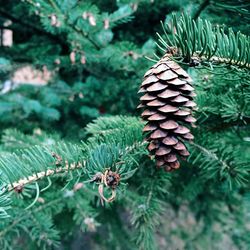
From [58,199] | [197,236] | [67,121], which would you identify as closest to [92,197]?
[58,199]

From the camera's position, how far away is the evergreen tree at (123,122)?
1.47ft

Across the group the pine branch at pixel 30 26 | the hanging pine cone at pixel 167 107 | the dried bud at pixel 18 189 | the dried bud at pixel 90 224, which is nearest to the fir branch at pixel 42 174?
the dried bud at pixel 18 189

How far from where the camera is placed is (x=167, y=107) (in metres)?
0.46

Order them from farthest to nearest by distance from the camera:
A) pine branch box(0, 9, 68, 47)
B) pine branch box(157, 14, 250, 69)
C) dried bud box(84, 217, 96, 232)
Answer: pine branch box(0, 9, 68, 47), dried bud box(84, 217, 96, 232), pine branch box(157, 14, 250, 69)

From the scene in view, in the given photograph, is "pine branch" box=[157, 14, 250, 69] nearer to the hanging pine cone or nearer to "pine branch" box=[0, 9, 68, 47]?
the hanging pine cone

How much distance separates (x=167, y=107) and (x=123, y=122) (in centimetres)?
21

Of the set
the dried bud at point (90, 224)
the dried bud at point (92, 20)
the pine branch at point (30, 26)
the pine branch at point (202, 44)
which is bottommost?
the dried bud at point (90, 224)

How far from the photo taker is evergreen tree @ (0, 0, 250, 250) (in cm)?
45

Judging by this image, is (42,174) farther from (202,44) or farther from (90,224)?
(90,224)

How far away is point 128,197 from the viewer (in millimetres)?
959

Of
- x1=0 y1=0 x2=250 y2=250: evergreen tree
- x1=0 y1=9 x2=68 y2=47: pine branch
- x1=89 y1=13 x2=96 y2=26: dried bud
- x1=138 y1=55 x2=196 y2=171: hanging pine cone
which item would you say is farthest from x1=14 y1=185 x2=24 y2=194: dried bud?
x1=0 y1=9 x2=68 y2=47: pine branch

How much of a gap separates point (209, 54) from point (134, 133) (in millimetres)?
186

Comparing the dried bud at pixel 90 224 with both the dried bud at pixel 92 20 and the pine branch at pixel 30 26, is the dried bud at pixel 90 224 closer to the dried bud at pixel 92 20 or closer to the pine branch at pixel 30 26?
the dried bud at pixel 92 20

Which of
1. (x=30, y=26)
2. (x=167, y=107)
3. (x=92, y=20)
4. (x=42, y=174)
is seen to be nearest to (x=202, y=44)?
(x=167, y=107)
